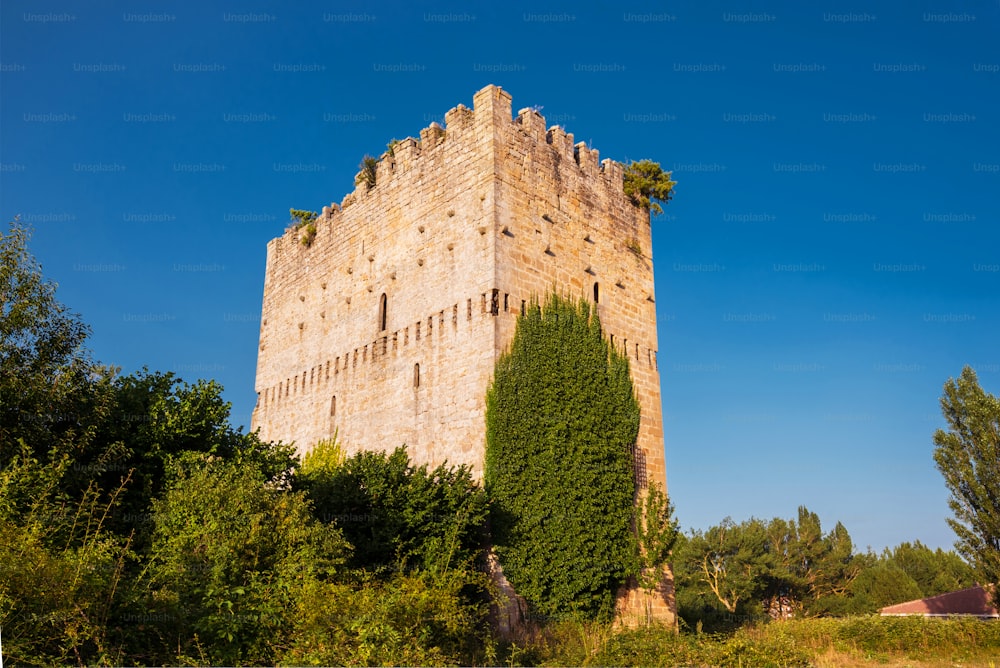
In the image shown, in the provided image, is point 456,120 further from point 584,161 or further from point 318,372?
point 318,372

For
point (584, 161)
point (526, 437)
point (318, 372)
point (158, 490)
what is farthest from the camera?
point (318, 372)

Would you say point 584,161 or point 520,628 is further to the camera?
point 584,161

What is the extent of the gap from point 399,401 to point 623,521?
243 inches

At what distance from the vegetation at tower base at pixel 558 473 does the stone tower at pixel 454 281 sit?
1.98 ft

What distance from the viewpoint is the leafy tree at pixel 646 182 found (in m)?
21.8

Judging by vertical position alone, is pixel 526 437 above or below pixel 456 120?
below

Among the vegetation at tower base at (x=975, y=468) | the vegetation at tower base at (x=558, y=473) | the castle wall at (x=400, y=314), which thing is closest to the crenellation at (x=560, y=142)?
the castle wall at (x=400, y=314)

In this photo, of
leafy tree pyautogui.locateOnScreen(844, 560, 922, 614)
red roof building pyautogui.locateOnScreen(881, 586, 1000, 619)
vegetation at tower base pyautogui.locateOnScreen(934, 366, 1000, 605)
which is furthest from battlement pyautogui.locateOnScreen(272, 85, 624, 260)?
leafy tree pyautogui.locateOnScreen(844, 560, 922, 614)

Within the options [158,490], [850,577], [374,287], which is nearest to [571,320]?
[374,287]

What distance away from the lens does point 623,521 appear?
1630 centimetres

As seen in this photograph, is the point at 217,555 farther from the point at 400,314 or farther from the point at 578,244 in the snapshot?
the point at 578,244

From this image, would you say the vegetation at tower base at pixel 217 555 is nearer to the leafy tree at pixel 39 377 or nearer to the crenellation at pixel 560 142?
the leafy tree at pixel 39 377

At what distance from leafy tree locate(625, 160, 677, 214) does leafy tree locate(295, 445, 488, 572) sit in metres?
11.3

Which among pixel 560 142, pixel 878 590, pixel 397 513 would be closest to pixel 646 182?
pixel 560 142
